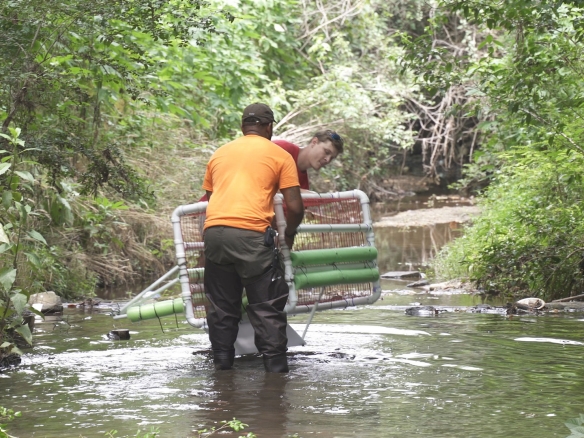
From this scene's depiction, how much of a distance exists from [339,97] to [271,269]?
18412mm

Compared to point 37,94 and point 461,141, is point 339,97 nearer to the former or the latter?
point 461,141

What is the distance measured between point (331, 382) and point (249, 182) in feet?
4.72

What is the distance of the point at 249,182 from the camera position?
6.96 m

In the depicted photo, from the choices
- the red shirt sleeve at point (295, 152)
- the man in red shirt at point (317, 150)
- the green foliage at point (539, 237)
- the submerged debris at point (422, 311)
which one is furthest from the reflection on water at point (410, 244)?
the man in red shirt at point (317, 150)

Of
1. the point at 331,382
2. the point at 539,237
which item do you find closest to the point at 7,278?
the point at 331,382

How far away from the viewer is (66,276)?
12.7 metres

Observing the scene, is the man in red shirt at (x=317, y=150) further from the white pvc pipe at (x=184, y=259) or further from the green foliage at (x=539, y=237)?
the green foliage at (x=539, y=237)

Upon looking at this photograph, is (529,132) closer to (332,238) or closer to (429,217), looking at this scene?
(332,238)

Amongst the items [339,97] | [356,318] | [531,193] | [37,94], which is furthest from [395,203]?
[37,94]

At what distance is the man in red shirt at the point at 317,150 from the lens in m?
7.49

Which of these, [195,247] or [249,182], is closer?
[249,182]

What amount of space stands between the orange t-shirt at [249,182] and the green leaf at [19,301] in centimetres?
130

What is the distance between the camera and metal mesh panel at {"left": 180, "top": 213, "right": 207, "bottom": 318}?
24.4 feet

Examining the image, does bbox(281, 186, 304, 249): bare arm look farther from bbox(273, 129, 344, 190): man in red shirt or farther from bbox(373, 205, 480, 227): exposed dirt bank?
Answer: bbox(373, 205, 480, 227): exposed dirt bank
